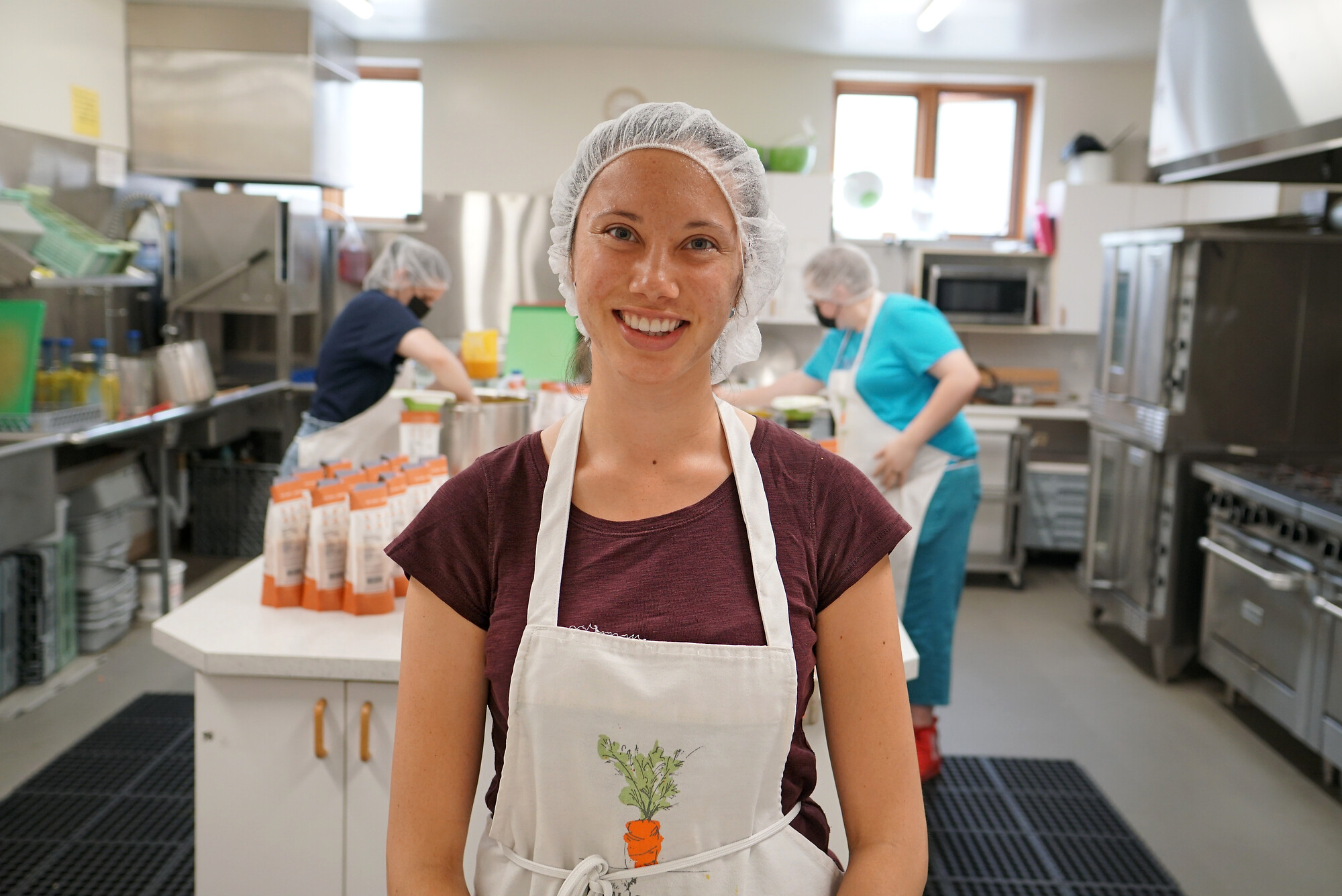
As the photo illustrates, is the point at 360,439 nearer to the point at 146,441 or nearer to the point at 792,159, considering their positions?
the point at 146,441

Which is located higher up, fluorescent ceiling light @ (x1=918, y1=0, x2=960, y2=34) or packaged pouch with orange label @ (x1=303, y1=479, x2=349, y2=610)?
fluorescent ceiling light @ (x1=918, y1=0, x2=960, y2=34)

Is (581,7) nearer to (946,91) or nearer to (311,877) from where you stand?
(946,91)

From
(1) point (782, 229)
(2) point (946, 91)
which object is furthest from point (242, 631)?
(2) point (946, 91)

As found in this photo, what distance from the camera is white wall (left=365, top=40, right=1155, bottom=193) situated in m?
6.02

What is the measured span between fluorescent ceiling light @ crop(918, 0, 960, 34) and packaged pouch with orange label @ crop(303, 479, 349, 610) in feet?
11.8

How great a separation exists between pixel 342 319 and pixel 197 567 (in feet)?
7.67

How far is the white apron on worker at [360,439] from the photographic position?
3.17 meters

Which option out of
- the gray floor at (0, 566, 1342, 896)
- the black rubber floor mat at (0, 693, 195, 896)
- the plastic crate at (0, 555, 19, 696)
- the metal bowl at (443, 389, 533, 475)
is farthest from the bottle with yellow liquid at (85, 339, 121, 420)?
the metal bowl at (443, 389, 533, 475)

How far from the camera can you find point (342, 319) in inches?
136

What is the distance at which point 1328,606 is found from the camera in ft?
9.97

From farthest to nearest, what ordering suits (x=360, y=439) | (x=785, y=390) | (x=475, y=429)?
1. (x=785, y=390)
2. (x=360, y=439)
3. (x=475, y=429)

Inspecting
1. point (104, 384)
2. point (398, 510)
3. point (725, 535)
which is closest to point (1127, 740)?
point (398, 510)

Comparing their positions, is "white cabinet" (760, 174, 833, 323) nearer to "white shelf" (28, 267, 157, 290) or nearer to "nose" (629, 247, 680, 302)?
"white shelf" (28, 267, 157, 290)

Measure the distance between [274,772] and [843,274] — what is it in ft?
7.14
